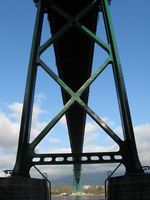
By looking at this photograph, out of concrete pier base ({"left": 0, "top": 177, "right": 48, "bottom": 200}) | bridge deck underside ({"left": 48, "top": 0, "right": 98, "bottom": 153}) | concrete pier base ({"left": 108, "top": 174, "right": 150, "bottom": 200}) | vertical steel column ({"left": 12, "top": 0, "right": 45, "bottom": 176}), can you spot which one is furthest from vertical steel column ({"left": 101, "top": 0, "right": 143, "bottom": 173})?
bridge deck underside ({"left": 48, "top": 0, "right": 98, "bottom": 153})

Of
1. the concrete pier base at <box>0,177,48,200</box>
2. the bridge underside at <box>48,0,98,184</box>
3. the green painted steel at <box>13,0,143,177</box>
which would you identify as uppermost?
the bridge underside at <box>48,0,98,184</box>

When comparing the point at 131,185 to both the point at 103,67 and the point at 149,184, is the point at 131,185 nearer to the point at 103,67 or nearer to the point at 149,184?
the point at 149,184

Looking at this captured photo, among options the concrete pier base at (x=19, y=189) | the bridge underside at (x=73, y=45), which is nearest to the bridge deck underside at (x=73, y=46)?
the bridge underside at (x=73, y=45)

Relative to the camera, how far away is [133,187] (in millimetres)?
6781

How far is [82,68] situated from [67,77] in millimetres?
1444

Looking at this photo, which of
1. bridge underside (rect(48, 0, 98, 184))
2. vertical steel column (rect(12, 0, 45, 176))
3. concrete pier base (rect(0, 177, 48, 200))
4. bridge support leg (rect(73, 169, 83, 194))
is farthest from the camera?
bridge support leg (rect(73, 169, 83, 194))

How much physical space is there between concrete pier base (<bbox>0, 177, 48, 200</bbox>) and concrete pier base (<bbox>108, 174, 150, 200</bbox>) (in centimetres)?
219

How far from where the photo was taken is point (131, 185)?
268 inches

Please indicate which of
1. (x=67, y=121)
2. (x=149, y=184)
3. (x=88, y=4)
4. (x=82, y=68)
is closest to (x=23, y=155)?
(x=149, y=184)

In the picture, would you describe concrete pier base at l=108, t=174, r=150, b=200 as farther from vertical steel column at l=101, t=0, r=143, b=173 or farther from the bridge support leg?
the bridge support leg

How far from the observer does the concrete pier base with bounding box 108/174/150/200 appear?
6.67m

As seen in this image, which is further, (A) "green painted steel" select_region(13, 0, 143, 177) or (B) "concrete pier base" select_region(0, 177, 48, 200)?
(A) "green painted steel" select_region(13, 0, 143, 177)

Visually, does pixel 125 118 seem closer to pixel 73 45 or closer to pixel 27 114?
pixel 27 114

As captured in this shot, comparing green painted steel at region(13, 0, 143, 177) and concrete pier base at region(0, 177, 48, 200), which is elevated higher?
green painted steel at region(13, 0, 143, 177)
